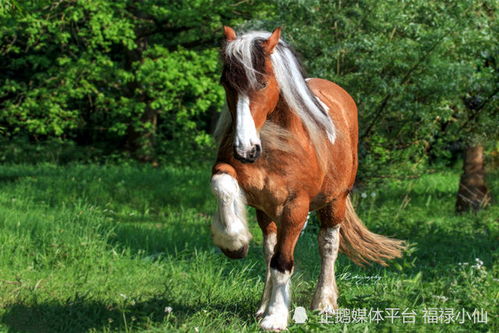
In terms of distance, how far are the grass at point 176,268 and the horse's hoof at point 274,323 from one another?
0.36 feet

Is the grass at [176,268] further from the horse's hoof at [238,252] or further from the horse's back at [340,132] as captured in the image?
the horse's back at [340,132]

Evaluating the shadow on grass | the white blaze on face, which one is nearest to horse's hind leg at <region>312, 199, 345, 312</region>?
the shadow on grass

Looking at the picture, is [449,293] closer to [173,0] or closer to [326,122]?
[326,122]

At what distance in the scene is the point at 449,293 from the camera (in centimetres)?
495

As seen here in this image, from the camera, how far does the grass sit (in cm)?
444

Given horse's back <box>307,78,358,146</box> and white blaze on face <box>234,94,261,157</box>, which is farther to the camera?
horse's back <box>307,78,358,146</box>

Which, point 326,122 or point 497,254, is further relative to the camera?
point 497,254

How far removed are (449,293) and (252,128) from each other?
2.32m

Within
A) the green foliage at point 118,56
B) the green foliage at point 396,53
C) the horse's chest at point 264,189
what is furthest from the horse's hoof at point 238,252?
the green foliage at point 118,56

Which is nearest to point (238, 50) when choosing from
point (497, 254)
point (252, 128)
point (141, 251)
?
point (252, 128)

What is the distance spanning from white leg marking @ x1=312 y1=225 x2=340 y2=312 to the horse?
0.39 m

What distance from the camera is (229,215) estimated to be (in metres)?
3.66

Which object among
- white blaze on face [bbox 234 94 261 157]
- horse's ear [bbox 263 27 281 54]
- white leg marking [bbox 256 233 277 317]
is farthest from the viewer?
white leg marking [bbox 256 233 277 317]

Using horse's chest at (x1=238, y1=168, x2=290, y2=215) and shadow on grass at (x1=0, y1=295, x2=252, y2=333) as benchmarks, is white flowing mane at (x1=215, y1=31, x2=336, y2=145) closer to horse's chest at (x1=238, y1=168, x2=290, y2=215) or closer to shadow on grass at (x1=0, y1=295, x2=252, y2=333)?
horse's chest at (x1=238, y1=168, x2=290, y2=215)
